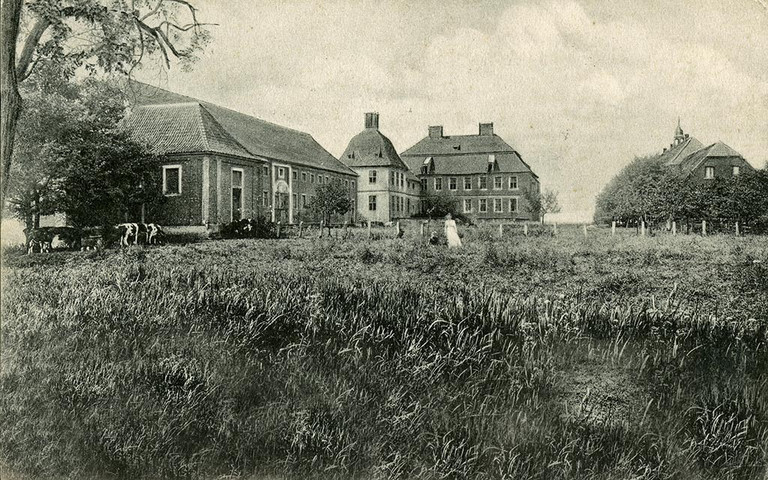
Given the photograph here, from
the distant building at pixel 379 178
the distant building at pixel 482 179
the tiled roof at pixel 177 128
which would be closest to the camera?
the tiled roof at pixel 177 128

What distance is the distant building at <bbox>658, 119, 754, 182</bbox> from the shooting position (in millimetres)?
2961

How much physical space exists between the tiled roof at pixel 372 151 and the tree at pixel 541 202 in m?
0.84

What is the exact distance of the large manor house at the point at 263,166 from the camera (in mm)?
3025

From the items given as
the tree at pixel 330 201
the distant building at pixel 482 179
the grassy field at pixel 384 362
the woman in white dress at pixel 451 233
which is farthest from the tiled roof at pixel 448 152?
the grassy field at pixel 384 362

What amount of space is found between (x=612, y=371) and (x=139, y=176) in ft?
9.56

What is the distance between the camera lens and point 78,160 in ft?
9.35

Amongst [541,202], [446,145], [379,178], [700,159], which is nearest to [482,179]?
[541,202]

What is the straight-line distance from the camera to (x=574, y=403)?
2354 mm

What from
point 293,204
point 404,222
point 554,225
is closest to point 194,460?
point 293,204

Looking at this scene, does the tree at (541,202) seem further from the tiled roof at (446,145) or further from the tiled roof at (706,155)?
the tiled roof at (706,155)

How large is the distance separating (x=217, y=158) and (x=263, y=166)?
1.30ft

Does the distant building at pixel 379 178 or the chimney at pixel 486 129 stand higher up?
the chimney at pixel 486 129

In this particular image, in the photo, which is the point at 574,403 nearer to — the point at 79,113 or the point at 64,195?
the point at 64,195

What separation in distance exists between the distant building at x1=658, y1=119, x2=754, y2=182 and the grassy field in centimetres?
45
